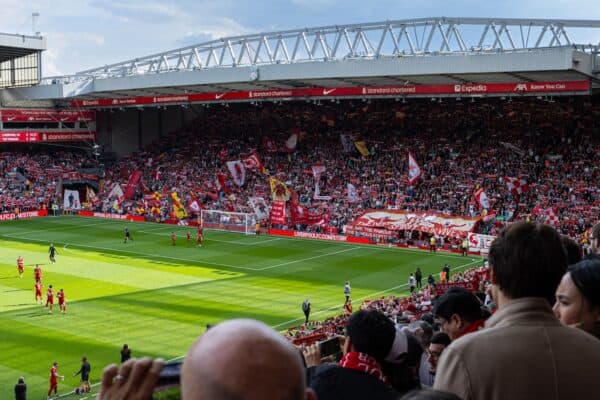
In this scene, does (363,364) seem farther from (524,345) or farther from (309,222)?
(309,222)

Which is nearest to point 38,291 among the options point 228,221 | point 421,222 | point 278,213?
point 278,213

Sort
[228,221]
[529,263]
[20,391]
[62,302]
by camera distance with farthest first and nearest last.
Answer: [228,221]
[62,302]
[20,391]
[529,263]

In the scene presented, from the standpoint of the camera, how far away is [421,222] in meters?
47.3

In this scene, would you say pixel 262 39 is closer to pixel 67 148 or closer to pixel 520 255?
pixel 67 148

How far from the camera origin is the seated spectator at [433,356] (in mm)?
6628

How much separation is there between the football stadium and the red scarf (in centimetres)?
1

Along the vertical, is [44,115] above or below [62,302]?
above

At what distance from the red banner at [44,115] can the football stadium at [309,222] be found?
0.68ft

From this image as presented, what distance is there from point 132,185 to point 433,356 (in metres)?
60.9

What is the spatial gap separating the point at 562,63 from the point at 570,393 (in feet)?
135

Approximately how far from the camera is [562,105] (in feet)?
→ 179

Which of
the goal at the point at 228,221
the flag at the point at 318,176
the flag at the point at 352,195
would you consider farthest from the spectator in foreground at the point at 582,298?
the flag at the point at 318,176

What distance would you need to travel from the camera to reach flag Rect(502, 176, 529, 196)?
48344 millimetres

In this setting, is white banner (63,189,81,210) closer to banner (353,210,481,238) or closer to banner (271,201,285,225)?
banner (271,201,285,225)
